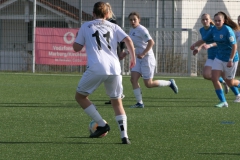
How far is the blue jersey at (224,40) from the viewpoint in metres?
12.8

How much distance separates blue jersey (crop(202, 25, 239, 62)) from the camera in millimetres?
12836

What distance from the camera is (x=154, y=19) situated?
83.9 ft

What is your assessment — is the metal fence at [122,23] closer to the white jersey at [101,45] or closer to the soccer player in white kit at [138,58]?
the soccer player in white kit at [138,58]

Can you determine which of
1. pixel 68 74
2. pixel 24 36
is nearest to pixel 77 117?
pixel 68 74

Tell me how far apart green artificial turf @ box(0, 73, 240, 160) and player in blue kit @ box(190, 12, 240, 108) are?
1.89ft

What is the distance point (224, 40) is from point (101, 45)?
5.34 m

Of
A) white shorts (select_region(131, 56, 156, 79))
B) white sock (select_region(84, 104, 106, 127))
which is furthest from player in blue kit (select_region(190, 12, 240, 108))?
white sock (select_region(84, 104, 106, 127))

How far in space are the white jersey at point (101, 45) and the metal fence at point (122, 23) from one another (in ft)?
53.7

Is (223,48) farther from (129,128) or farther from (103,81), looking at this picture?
(103,81)

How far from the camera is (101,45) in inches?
322

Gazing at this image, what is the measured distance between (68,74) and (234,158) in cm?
1745

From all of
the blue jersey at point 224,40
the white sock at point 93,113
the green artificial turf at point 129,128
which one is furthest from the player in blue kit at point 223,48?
the white sock at point 93,113

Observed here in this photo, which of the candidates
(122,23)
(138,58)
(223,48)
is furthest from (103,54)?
(122,23)

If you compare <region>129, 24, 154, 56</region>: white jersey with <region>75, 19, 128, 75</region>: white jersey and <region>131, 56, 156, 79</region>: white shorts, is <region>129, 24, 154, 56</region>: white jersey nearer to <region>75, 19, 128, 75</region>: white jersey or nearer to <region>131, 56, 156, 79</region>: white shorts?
<region>131, 56, 156, 79</region>: white shorts
